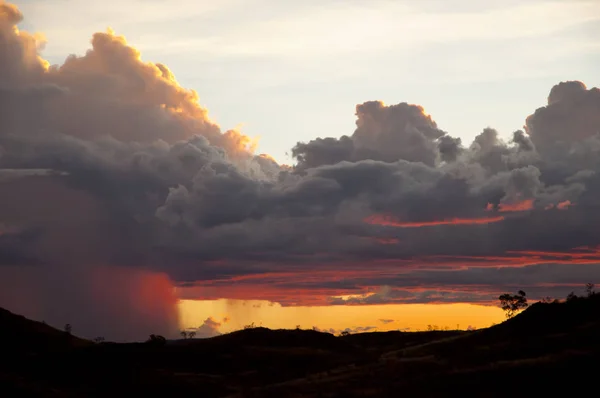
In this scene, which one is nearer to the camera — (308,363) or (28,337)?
(308,363)

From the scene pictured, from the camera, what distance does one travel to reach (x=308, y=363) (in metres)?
135

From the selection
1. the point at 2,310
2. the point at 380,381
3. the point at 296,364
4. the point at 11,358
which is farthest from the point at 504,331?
the point at 2,310

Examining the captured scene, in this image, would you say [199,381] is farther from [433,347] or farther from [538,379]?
[538,379]

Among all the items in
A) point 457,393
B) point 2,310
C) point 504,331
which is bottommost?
point 457,393

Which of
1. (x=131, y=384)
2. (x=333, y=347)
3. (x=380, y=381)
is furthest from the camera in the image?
(x=333, y=347)

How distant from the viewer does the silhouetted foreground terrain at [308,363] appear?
79250 millimetres

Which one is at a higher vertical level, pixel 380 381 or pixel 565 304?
pixel 565 304

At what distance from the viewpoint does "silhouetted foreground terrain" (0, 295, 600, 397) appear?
79.2 metres

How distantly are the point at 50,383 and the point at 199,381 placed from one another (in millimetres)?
21703

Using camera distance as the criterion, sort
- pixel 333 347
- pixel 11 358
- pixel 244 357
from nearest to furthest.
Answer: pixel 11 358, pixel 244 357, pixel 333 347

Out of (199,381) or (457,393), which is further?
(199,381)

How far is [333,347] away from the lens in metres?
162

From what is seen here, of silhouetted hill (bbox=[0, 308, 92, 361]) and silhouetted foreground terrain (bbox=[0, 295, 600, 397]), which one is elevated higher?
silhouetted hill (bbox=[0, 308, 92, 361])

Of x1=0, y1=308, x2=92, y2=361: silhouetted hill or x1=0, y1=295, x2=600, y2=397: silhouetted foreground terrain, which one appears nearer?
x1=0, y1=295, x2=600, y2=397: silhouetted foreground terrain
